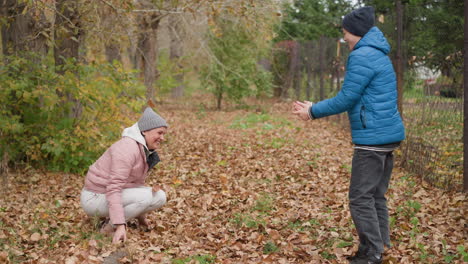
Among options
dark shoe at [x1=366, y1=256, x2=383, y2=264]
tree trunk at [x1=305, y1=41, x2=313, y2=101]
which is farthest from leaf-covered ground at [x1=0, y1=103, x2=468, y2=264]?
tree trunk at [x1=305, y1=41, x2=313, y2=101]

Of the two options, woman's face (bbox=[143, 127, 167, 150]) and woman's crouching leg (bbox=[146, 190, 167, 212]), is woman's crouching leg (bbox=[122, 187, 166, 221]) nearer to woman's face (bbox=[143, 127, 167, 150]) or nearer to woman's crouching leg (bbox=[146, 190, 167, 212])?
woman's crouching leg (bbox=[146, 190, 167, 212])

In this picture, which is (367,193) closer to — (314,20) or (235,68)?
(235,68)

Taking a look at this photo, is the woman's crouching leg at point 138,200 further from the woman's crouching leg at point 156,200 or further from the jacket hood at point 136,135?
the jacket hood at point 136,135

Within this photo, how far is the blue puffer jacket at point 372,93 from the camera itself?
3643 mm

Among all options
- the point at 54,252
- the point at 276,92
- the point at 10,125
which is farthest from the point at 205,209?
the point at 276,92

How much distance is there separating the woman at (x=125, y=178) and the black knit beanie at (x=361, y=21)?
186 centimetres

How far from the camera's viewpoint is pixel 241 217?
550cm

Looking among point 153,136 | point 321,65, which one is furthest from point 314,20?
point 153,136

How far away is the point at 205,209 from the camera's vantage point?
6.12 meters

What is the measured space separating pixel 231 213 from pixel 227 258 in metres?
1.46

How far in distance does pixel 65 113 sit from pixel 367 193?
19.0 feet

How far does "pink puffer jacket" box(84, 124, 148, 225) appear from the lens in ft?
14.4

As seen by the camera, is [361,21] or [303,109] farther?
[303,109]

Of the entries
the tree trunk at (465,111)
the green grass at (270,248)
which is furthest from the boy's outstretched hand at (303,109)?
the tree trunk at (465,111)
